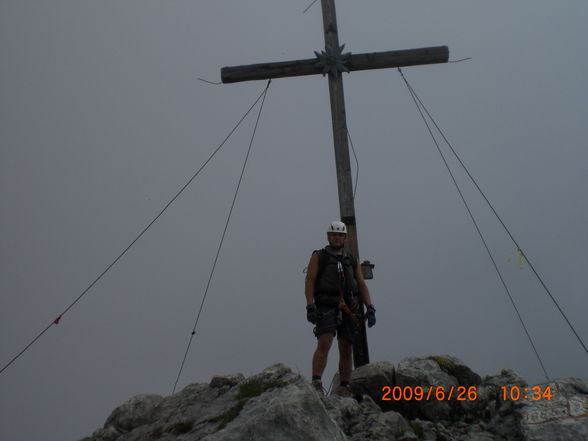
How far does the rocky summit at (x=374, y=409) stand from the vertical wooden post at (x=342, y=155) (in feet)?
2.11

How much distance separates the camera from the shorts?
7145mm

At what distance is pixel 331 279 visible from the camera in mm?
A: 7387

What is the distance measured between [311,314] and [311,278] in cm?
55

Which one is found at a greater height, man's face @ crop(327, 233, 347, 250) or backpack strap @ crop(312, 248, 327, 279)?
man's face @ crop(327, 233, 347, 250)

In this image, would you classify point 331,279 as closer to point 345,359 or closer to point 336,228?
point 336,228

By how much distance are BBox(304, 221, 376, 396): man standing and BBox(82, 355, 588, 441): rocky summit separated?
0.49 meters

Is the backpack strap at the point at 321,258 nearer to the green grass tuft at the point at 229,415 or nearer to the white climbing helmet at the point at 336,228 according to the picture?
the white climbing helmet at the point at 336,228

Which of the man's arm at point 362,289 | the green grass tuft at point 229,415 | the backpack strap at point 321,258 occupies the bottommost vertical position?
the green grass tuft at point 229,415

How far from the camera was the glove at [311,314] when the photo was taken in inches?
280

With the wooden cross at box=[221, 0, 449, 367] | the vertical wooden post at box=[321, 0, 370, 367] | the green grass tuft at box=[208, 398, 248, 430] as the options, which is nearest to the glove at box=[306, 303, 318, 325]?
the vertical wooden post at box=[321, 0, 370, 367]

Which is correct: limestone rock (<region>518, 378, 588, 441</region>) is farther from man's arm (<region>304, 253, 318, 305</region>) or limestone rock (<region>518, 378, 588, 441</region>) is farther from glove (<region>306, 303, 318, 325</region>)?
man's arm (<region>304, 253, 318, 305</region>)
